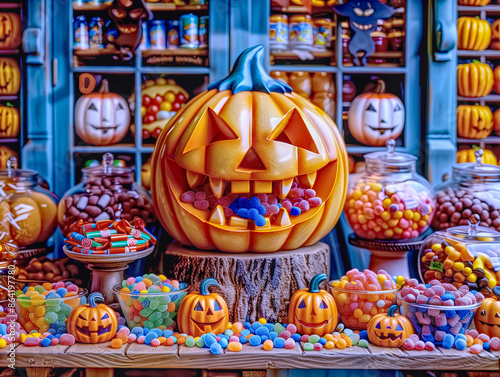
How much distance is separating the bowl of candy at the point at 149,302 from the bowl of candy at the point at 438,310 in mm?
A: 706

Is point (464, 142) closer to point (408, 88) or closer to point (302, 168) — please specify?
point (408, 88)

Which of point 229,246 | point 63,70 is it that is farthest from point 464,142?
point 63,70

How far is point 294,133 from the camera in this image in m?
1.88

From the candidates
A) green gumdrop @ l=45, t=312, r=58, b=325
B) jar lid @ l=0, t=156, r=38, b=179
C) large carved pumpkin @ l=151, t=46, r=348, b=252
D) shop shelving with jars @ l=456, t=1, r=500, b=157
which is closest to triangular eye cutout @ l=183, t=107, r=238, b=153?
large carved pumpkin @ l=151, t=46, r=348, b=252

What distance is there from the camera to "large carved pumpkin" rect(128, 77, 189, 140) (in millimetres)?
2494

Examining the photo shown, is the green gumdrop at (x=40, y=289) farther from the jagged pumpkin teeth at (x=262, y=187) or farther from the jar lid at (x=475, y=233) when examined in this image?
the jar lid at (x=475, y=233)

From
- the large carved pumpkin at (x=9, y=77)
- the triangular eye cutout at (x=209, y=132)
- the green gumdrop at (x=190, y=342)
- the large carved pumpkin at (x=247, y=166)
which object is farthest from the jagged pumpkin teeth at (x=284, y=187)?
the large carved pumpkin at (x=9, y=77)

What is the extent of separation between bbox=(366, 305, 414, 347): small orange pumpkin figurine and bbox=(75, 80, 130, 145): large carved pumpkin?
4.65 feet

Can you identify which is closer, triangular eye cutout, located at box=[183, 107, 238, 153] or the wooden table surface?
the wooden table surface

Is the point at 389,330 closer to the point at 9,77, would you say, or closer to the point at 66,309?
the point at 66,309

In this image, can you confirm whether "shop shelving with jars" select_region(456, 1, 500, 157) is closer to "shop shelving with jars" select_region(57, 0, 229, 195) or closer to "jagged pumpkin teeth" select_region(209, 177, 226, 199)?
"shop shelving with jars" select_region(57, 0, 229, 195)

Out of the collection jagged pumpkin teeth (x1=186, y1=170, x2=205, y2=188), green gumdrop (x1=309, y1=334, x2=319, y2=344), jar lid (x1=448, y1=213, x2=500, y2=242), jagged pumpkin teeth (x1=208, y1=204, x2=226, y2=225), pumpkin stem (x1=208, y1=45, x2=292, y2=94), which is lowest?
green gumdrop (x1=309, y1=334, x2=319, y2=344)

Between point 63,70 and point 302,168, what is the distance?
1261mm

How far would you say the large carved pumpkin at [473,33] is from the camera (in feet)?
8.18
